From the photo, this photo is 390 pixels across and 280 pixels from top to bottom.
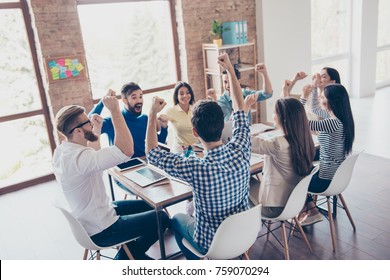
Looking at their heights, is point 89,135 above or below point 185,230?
above

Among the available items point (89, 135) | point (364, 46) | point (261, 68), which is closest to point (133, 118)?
point (89, 135)

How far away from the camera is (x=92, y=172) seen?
7.39 feet

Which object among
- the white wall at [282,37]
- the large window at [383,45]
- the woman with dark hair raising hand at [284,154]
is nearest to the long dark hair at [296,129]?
the woman with dark hair raising hand at [284,154]

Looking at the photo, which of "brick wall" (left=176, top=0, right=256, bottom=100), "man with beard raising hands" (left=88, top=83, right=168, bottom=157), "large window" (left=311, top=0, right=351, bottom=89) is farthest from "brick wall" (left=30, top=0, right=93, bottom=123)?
"large window" (left=311, top=0, right=351, bottom=89)

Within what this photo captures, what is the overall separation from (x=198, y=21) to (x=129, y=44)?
1.09 m

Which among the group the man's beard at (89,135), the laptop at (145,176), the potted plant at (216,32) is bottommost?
the laptop at (145,176)

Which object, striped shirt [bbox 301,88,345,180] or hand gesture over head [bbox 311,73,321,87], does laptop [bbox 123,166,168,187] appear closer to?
striped shirt [bbox 301,88,345,180]

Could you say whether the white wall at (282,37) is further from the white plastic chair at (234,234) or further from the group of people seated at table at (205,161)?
the white plastic chair at (234,234)

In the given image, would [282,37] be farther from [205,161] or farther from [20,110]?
[205,161]

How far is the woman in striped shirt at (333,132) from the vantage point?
2805 millimetres

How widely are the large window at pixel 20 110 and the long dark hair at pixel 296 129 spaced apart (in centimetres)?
341

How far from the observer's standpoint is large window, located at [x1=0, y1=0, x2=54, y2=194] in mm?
4453

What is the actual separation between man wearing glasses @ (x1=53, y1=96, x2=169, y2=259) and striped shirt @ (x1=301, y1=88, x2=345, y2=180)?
4.50 ft

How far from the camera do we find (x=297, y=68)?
6.65 m
